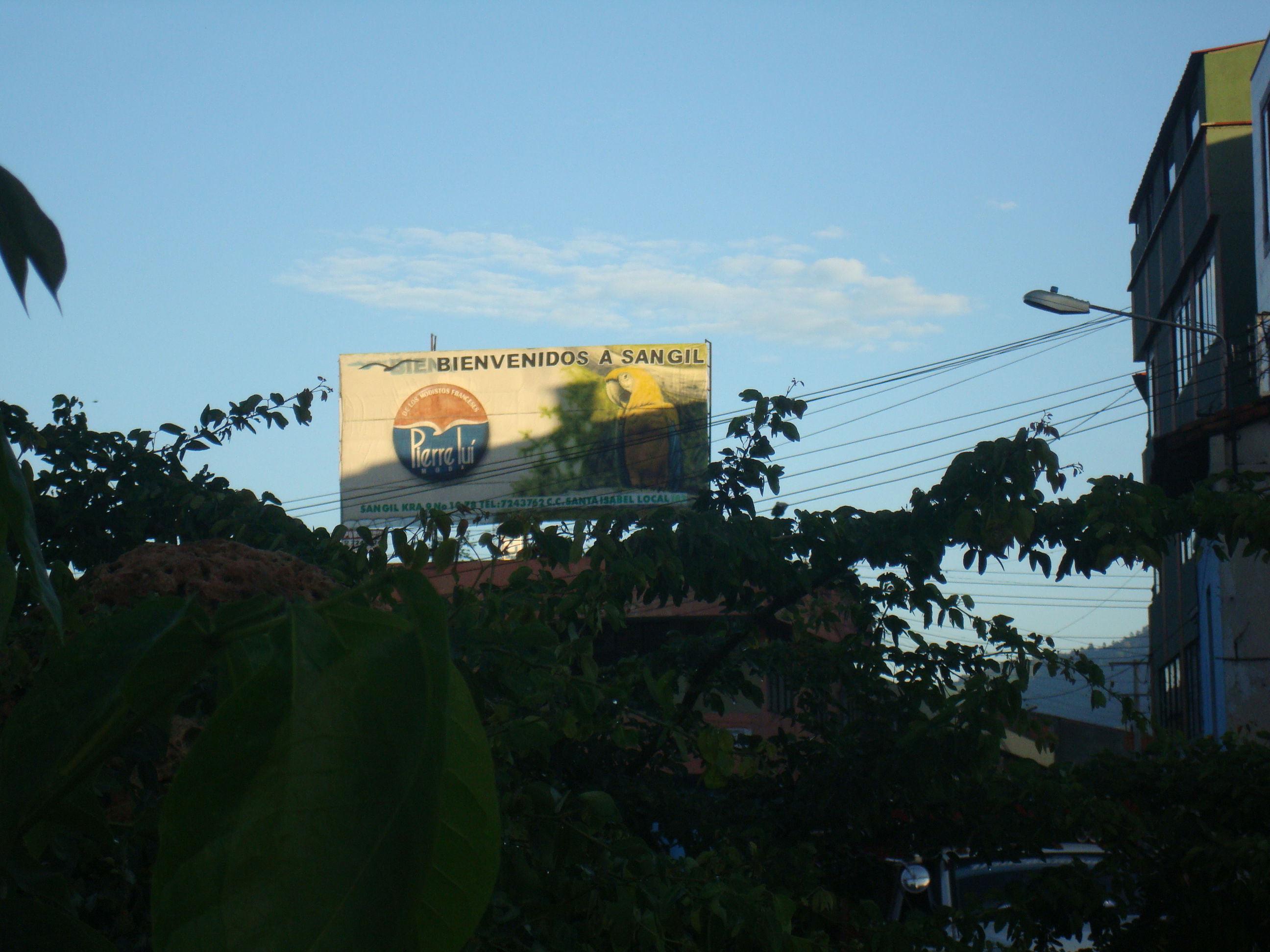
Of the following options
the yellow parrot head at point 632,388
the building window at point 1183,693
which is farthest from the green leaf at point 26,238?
the yellow parrot head at point 632,388

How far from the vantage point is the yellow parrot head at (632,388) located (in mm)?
21250

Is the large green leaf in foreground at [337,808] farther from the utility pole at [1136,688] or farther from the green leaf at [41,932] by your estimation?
the utility pole at [1136,688]

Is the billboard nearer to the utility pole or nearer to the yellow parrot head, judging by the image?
the yellow parrot head

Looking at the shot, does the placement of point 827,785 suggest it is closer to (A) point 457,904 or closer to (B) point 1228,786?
(B) point 1228,786

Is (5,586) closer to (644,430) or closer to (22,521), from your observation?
(22,521)

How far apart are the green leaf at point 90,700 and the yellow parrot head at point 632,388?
67.8 ft

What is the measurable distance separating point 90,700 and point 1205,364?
65.0ft

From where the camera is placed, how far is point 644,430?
21234 millimetres

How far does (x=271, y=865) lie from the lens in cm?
43

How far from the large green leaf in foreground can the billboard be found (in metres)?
19.9

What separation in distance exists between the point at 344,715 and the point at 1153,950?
4.83 metres

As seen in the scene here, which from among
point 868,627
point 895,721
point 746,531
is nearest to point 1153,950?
point 895,721

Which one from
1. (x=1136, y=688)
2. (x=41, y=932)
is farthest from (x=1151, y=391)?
(x=41, y=932)

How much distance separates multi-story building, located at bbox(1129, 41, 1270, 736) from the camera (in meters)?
12.8
